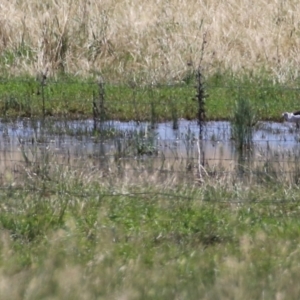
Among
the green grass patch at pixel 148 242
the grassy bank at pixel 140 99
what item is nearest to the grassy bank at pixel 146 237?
the green grass patch at pixel 148 242

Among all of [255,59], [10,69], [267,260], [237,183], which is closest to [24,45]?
[10,69]

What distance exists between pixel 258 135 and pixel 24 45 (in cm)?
443

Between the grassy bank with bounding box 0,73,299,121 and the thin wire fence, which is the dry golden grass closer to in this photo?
the grassy bank with bounding box 0,73,299,121

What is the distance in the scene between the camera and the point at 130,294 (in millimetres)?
5406

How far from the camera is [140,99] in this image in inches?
499

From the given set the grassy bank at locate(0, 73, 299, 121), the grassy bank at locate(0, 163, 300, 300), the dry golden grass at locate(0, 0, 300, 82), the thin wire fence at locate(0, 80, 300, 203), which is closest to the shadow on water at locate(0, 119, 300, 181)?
the thin wire fence at locate(0, 80, 300, 203)

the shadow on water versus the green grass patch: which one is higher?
the shadow on water

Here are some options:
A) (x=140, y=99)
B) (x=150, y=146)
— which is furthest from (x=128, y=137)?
(x=140, y=99)

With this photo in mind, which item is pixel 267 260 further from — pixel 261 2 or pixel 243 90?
pixel 261 2

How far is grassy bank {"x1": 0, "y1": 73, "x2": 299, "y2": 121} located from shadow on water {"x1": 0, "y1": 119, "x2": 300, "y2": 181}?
26 centimetres

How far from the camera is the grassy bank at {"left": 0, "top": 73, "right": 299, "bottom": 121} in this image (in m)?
12.3

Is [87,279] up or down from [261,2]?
down

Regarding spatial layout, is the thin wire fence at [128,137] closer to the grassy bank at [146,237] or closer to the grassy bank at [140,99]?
the grassy bank at [140,99]

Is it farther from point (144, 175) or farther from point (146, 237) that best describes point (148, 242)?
point (144, 175)
